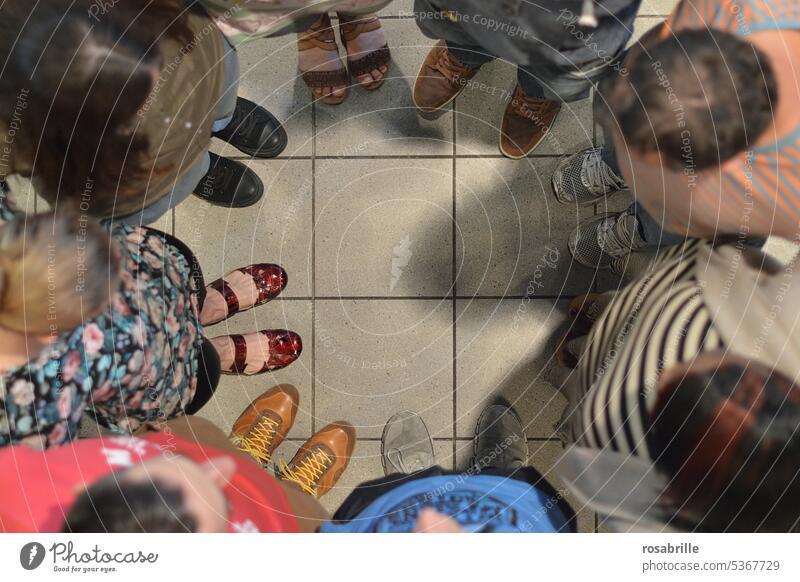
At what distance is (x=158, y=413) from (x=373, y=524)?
30cm

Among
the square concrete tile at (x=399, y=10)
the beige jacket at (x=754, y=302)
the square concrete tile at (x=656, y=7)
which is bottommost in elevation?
the beige jacket at (x=754, y=302)

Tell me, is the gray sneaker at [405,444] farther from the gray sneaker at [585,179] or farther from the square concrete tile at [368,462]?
the gray sneaker at [585,179]

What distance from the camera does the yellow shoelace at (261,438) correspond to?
893mm

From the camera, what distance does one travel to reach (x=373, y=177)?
0.91m

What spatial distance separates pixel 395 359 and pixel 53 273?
48 cm

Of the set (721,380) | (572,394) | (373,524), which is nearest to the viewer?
(721,380)

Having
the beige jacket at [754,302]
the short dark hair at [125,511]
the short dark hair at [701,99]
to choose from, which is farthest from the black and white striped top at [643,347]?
the short dark hair at [125,511]

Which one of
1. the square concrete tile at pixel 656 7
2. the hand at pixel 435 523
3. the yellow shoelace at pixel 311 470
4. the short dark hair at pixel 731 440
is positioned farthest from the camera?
the yellow shoelace at pixel 311 470

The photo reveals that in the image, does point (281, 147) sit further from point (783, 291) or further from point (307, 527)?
point (783, 291)

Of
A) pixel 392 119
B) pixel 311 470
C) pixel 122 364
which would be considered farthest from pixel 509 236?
pixel 122 364

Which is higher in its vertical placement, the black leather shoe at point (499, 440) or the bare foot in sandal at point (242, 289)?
the bare foot in sandal at point (242, 289)

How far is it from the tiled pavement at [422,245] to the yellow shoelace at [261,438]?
9cm

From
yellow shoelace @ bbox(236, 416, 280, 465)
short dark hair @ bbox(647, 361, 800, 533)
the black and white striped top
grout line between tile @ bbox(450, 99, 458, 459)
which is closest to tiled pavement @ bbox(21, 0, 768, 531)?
grout line between tile @ bbox(450, 99, 458, 459)
